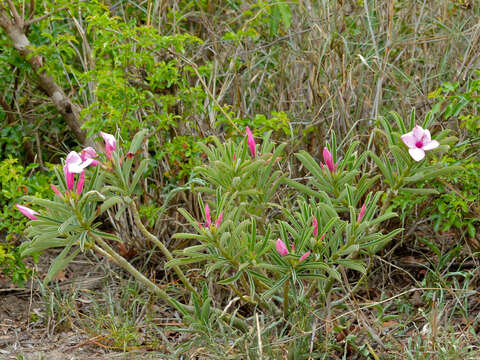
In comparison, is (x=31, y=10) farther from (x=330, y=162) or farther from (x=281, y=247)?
(x=281, y=247)

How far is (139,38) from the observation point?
305cm

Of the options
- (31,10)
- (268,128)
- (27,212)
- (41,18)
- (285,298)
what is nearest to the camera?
(27,212)

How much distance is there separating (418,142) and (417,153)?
0.18ft

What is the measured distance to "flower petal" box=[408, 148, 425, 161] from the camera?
207 centimetres

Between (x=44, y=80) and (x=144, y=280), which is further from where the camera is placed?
(x=44, y=80)

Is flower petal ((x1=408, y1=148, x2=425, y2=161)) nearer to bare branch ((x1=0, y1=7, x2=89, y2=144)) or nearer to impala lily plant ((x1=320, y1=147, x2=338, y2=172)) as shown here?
impala lily plant ((x1=320, y1=147, x2=338, y2=172))

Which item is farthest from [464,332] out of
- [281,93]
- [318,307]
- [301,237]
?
[281,93]

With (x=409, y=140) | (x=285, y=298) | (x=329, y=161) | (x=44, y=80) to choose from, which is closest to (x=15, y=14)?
(x=44, y=80)

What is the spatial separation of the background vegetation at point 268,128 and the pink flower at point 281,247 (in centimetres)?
39

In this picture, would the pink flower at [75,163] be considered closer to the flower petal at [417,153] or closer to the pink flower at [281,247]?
the pink flower at [281,247]

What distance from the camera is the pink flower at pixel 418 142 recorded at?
209 centimetres

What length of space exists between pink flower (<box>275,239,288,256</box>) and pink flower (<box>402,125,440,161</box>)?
0.52 metres

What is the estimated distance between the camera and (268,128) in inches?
124

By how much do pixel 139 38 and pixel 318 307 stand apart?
60.2 inches
